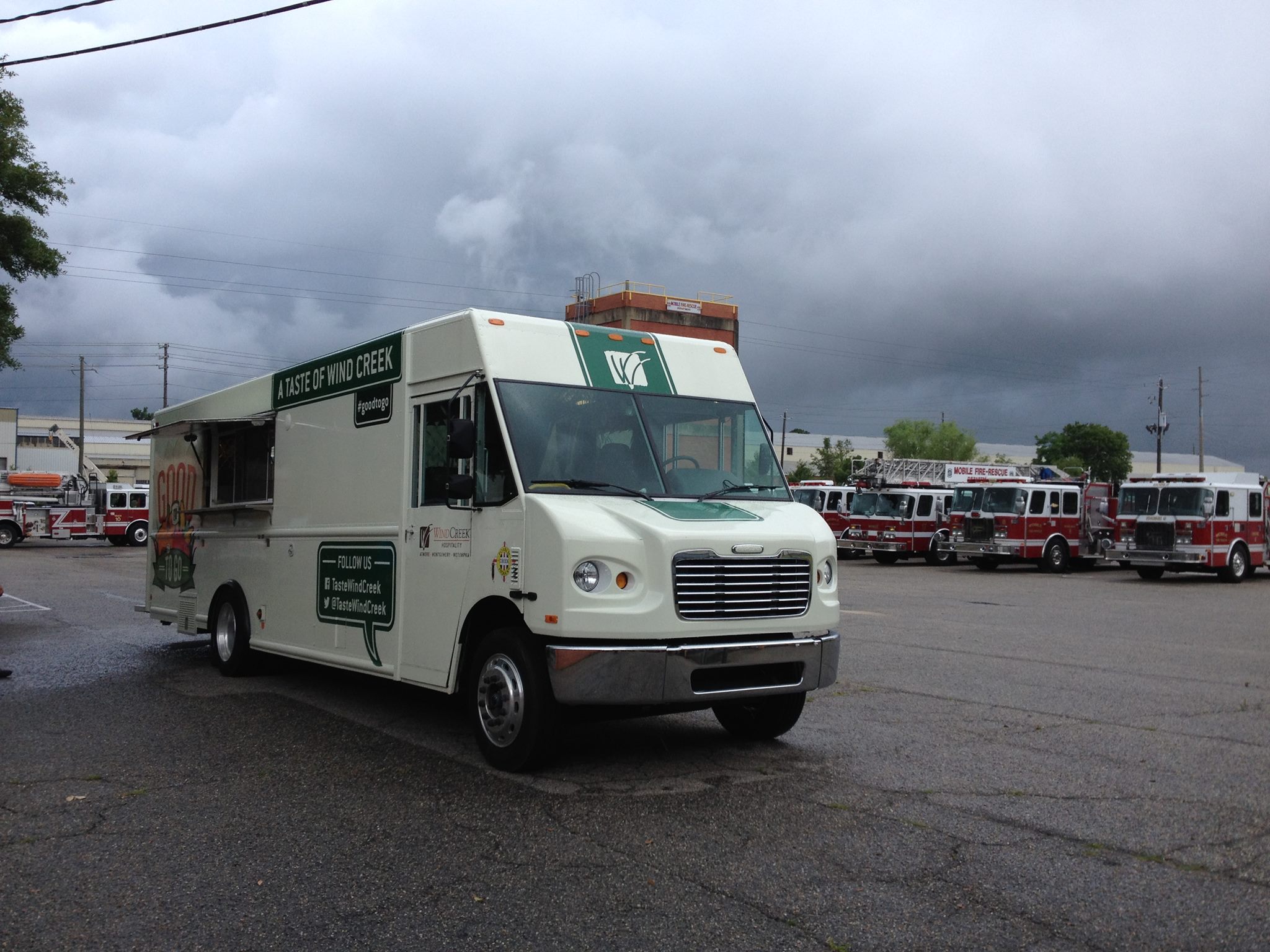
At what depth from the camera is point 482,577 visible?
699 centimetres

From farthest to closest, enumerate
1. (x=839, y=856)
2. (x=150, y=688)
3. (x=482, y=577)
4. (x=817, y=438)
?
(x=817, y=438), (x=150, y=688), (x=482, y=577), (x=839, y=856)

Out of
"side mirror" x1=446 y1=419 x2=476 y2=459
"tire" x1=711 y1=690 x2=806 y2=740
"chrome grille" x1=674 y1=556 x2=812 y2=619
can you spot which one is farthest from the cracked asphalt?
"side mirror" x1=446 y1=419 x2=476 y2=459

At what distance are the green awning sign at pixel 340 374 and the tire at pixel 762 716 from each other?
3.36 metres

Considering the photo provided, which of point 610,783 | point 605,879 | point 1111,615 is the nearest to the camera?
point 605,879

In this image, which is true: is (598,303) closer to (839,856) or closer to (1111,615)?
(1111,615)

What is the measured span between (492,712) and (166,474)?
7.69 m

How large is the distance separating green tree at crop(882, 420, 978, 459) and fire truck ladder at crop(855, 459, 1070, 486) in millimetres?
68698

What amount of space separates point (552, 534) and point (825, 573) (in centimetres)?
190

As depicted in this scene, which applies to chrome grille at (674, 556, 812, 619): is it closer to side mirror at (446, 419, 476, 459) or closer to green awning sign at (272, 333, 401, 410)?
side mirror at (446, 419, 476, 459)

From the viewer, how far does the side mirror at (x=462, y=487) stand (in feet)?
22.7

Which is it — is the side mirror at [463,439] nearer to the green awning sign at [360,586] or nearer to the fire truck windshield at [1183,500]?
the green awning sign at [360,586]

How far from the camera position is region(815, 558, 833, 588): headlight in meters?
7.16

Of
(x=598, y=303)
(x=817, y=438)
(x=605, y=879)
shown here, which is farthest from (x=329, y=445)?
(x=817, y=438)

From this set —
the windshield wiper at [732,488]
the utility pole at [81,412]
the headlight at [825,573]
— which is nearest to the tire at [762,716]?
the headlight at [825,573]
